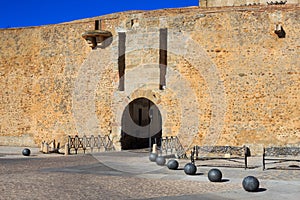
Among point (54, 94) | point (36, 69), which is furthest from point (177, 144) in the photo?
point (36, 69)

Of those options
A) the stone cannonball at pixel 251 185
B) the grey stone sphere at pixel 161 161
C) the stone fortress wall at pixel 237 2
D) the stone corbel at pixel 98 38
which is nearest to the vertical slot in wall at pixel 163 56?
the stone corbel at pixel 98 38

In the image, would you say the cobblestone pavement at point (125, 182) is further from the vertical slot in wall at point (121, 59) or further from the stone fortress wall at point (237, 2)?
the stone fortress wall at point (237, 2)

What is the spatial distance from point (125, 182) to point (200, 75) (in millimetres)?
7612

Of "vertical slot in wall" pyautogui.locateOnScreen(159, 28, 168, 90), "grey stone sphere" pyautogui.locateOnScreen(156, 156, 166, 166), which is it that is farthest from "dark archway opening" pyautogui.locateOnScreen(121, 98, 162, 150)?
"grey stone sphere" pyautogui.locateOnScreen(156, 156, 166, 166)

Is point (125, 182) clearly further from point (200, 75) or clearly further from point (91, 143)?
point (91, 143)

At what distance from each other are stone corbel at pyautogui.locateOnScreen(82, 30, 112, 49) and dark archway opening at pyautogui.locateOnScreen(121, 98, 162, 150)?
8.89 ft

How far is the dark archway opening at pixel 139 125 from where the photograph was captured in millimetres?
17516

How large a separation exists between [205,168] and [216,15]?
646 cm

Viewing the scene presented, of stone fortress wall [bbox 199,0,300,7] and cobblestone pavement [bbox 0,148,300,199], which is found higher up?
stone fortress wall [bbox 199,0,300,7]

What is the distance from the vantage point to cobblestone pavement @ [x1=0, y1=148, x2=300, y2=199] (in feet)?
23.9

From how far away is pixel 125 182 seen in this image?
872 cm

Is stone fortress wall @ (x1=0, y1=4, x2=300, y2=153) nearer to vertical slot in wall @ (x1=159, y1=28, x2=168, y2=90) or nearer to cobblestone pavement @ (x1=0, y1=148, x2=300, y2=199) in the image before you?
vertical slot in wall @ (x1=159, y1=28, x2=168, y2=90)

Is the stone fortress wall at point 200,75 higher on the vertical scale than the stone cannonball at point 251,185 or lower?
higher

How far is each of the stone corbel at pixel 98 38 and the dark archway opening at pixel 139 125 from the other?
8.89ft
